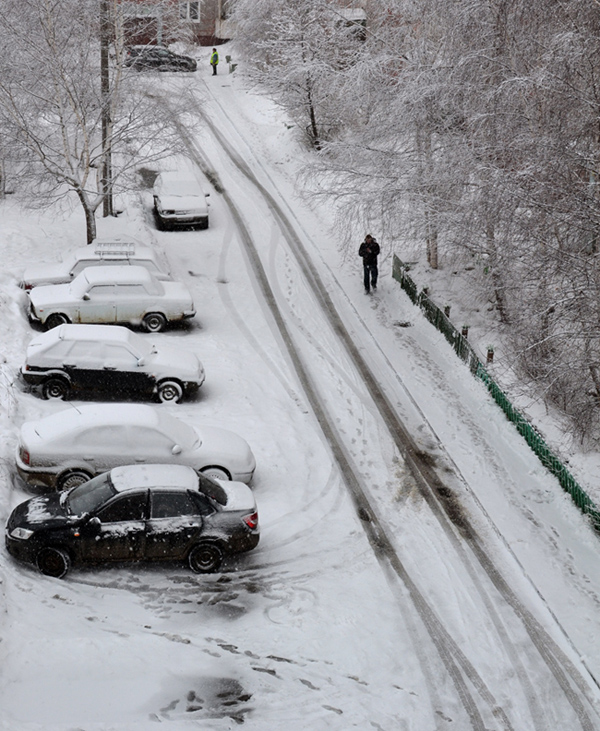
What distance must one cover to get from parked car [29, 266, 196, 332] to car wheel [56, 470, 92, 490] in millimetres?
7126

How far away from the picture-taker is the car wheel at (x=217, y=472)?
13.4 meters

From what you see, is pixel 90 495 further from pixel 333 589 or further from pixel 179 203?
pixel 179 203

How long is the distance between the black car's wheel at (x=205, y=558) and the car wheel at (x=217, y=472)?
1850 mm

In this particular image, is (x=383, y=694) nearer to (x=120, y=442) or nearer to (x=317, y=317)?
(x=120, y=442)

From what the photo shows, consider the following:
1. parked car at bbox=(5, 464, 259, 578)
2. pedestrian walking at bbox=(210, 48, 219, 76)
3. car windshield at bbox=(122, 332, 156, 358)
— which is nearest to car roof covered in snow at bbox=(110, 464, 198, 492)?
parked car at bbox=(5, 464, 259, 578)

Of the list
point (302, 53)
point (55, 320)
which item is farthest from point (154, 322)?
point (302, 53)

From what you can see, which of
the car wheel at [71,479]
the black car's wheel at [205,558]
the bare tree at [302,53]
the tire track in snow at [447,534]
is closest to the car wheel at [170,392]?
the tire track in snow at [447,534]

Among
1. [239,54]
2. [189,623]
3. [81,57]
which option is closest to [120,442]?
[189,623]

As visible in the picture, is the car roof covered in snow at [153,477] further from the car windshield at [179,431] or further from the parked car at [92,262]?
the parked car at [92,262]

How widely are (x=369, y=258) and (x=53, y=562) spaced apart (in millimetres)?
14981

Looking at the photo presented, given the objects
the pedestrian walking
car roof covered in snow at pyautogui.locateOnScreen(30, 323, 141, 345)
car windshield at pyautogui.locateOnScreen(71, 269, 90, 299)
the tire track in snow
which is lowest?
the tire track in snow

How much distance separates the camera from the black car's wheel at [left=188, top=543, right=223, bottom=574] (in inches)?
461

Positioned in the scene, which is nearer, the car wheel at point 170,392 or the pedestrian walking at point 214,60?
the car wheel at point 170,392

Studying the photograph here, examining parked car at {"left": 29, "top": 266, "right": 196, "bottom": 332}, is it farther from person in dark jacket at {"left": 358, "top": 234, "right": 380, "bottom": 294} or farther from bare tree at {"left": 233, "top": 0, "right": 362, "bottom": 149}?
bare tree at {"left": 233, "top": 0, "right": 362, "bottom": 149}
